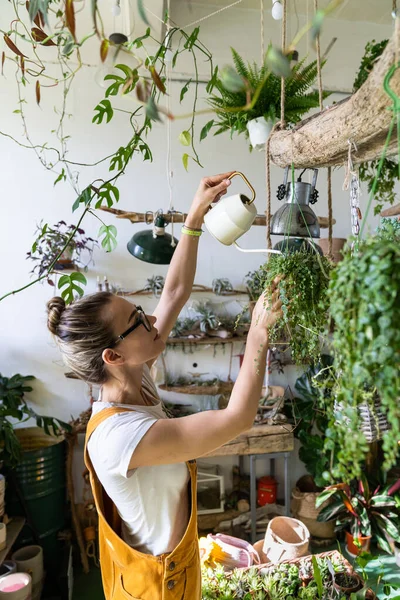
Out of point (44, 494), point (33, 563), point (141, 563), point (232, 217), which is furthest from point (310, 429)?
point (232, 217)

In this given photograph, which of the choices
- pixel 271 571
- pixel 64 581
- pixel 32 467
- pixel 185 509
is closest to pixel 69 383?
pixel 32 467

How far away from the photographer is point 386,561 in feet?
10.1

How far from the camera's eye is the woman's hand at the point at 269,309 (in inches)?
40.3

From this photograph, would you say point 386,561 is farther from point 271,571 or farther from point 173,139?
point 173,139

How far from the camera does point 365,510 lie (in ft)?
10.2

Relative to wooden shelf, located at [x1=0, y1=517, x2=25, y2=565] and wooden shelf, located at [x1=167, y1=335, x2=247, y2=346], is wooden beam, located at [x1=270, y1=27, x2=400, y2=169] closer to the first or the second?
wooden shelf, located at [x1=167, y1=335, x2=247, y2=346]

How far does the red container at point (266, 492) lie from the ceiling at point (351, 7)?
3821 mm

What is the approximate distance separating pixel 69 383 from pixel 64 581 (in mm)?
1328

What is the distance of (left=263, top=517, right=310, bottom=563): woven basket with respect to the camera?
7.81 ft

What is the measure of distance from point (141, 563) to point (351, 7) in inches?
167

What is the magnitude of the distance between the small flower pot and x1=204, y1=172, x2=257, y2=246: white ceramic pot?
63.0 inches

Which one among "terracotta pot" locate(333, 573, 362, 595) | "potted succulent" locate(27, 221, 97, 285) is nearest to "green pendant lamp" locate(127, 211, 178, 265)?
"potted succulent" locate(27, 221, 97, 285)

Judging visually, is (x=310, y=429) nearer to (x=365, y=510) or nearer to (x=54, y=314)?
(x=365, y=510)

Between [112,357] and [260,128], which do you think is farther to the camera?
[260,128]
